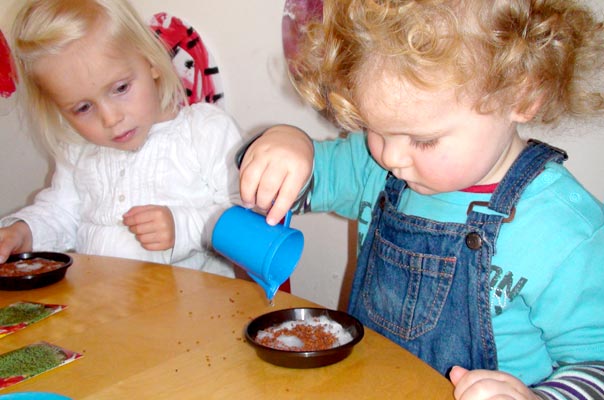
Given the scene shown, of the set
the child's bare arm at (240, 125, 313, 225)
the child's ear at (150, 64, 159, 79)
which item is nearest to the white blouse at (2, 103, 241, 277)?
the child's ear at (150, 64, 159, 79)

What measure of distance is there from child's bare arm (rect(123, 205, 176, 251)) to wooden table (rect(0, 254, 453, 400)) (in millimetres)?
231

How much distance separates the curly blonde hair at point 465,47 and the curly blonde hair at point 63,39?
2.28ft

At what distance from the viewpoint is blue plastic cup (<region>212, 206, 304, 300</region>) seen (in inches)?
27.3

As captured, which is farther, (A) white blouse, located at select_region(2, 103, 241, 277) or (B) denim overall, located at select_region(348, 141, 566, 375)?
(A) white blouse, located at select_region(2, 103, 241, 277)

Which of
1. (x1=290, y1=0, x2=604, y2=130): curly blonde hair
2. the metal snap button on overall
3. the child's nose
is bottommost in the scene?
the metal snap button on overall

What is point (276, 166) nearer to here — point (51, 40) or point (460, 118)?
point (460, 118)

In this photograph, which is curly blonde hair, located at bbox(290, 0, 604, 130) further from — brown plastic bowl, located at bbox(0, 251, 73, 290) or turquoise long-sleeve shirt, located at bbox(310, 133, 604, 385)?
brown plastic bowl, located at bbox(0, 251, 73, 290)

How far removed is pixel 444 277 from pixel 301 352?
0.29 m

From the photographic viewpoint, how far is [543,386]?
2.16 feet

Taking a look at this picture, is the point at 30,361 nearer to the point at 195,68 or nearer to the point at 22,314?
the point at 22,314

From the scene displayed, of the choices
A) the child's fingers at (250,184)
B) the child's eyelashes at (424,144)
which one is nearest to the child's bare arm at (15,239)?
the child's fingers at (250,184)

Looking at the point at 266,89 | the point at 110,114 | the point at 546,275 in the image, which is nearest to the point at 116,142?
the point at 110,114

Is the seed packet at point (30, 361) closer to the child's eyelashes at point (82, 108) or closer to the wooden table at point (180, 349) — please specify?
the wooden table at point (180, 349)

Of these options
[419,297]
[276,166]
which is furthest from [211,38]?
[419,297]
